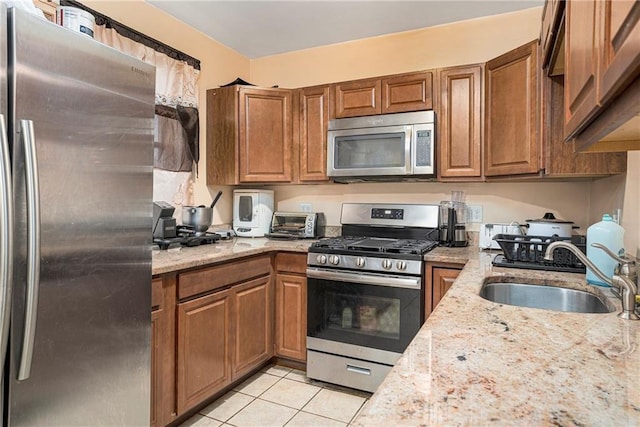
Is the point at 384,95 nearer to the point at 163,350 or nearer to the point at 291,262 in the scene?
the point at 291,262

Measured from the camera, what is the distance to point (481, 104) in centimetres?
243

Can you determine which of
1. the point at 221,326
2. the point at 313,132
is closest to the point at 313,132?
the point at 313,132

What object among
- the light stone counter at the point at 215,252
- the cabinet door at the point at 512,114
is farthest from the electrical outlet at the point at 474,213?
the light stone counter at the point at 215,252

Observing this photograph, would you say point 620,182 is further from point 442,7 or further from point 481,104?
point 442,7

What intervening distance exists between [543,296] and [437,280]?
681 mm

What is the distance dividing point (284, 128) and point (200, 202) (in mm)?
904

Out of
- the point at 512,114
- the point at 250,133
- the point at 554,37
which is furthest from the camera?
the point at 250,133

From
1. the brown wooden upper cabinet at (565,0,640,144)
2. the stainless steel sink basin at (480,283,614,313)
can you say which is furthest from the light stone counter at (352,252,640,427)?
the brown wooden upper cabinet at (565,0,640,144)

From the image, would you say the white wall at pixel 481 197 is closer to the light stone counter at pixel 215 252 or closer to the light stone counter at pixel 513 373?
the light stone counter at pixel 215 252

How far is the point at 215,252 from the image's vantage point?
223 cm

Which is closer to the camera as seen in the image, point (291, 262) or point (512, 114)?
point (512, 114)

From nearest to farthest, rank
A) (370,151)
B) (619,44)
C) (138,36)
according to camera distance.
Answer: (619,44)
(138,36)
(370,151)

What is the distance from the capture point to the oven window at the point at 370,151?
2.60m

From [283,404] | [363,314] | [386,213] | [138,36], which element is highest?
[138,36]
